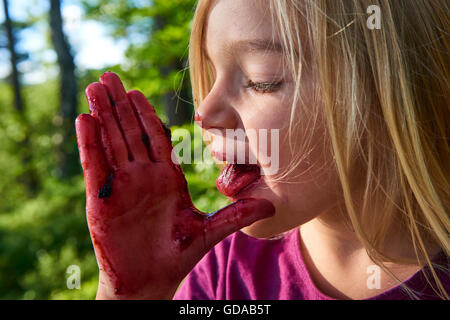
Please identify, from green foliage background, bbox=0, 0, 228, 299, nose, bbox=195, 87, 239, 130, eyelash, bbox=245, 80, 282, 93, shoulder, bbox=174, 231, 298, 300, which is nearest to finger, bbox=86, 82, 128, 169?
nose, bbox=195, 87, 239, 130

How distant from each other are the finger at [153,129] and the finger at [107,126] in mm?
67

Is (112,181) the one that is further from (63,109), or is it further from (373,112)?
(63,109)

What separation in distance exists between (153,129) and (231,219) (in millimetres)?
305

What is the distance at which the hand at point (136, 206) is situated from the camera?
1074 millimetres

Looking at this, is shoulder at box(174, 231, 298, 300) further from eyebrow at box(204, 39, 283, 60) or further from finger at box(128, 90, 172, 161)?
eyebrow at box(204, 39, 283, 60)

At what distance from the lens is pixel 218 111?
47.6 inches

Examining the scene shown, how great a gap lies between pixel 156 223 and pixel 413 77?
787 millimetres

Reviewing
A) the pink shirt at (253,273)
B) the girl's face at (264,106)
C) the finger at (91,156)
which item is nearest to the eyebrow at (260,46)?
the girl's face at (264,106)

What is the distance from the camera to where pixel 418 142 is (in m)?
1.20

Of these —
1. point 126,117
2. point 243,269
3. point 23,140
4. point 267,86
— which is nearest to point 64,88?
point 23,140

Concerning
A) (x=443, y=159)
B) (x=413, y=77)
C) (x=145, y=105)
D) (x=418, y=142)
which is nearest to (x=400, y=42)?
(x=413, y=77)

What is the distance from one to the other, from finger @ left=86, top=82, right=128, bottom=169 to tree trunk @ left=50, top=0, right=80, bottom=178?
932 centimetres

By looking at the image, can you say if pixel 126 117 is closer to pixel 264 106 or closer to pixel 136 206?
pixel 136 206
